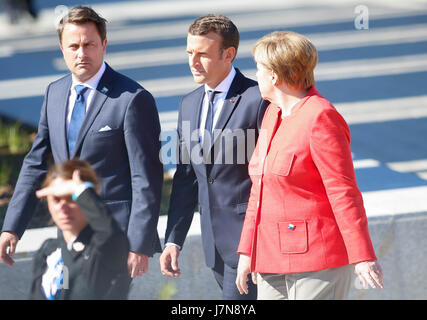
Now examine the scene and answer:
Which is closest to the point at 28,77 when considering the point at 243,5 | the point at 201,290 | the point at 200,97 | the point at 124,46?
the point at 124,46

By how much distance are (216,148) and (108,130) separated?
0.54 metres

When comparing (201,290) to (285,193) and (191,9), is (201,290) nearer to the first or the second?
(285,193)

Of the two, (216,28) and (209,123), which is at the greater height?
(216,28)

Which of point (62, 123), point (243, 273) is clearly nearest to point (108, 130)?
point (62, 123)

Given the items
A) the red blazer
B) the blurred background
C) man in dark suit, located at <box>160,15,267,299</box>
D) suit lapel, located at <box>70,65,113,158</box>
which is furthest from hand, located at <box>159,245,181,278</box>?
the blurred background

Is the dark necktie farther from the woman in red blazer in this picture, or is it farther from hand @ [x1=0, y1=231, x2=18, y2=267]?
the woman in red blazer

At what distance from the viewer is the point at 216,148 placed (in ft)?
13.2

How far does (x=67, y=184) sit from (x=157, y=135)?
2.14 ft

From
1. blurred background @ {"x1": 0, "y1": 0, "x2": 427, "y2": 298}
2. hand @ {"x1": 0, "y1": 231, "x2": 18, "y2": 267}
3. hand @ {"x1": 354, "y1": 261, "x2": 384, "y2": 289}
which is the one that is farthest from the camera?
blurred background @ {"x1": 0, "y1": 0, "x2": 427, "y2": 298}

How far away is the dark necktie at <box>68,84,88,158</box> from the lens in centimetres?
396

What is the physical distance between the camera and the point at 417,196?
554 centimetres

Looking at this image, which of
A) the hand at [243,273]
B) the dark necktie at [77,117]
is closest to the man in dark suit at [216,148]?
the hand at [243,273]

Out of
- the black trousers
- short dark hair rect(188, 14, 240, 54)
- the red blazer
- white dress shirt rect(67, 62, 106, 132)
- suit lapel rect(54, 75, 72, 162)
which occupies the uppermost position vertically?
short dark hair rect(188, 14, 240, 54)

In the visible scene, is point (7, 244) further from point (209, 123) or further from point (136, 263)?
point (209, 123)
